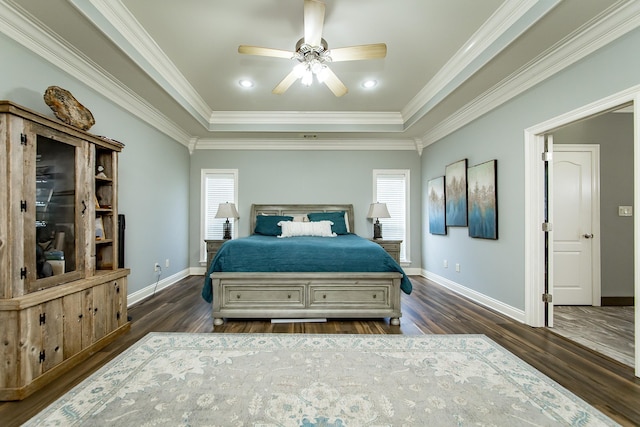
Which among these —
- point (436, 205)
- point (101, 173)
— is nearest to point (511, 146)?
point (436, 205)

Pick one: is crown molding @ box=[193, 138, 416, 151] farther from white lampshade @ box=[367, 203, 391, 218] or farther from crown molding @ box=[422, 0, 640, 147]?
crown molding @ box=[422, 0, 640, 147]

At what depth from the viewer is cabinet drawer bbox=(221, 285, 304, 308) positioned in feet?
9.53

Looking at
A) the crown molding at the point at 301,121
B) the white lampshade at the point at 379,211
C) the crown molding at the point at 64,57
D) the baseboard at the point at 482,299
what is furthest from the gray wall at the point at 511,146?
the crown molding at the point at 64,57

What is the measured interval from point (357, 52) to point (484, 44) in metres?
1.31

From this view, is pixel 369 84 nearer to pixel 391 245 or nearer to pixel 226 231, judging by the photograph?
pixel 391 245

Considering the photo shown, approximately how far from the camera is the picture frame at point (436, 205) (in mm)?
4516

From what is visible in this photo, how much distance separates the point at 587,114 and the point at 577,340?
2.04 meters

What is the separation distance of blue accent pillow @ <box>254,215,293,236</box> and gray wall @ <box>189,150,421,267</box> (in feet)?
2.02

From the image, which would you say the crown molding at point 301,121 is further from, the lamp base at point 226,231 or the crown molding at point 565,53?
the lamp base at point 226,231

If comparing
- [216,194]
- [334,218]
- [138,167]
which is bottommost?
[334,218]

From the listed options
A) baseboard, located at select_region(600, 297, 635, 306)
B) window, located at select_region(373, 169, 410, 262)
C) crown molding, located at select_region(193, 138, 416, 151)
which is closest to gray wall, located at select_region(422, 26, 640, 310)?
window, located at select_region(373, 169, 410, 262)

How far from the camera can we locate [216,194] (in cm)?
530

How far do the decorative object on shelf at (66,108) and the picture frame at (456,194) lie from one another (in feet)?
14.5

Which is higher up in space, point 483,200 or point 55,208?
point 483,200
